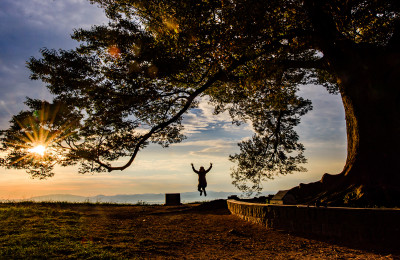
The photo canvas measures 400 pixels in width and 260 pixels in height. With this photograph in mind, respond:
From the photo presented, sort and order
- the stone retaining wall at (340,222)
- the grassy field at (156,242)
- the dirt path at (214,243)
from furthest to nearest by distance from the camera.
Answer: the stone retaining wall at (340,222)
the dirt path at (214,243)
the grassy field at (156,242)

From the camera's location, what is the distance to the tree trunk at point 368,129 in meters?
8.20

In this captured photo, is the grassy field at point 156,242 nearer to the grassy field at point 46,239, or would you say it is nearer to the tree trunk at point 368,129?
the grassy field at point 46,239

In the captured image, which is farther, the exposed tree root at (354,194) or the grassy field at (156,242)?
the exposed tree root at (354,194)

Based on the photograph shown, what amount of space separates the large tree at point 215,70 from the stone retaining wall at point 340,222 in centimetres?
150

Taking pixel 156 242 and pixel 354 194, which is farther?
pixel 354 194

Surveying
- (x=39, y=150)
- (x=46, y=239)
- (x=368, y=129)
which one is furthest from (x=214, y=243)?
(x=39, y=150)

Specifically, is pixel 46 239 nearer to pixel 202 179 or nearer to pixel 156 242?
pixel 156 242

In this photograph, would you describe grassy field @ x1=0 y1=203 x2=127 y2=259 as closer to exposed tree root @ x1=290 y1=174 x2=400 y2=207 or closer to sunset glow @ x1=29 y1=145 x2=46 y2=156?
sunset glow @ x1=29 y1=145 x2=46 y2=156

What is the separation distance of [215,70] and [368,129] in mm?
6094

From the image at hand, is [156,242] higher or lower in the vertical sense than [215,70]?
lower

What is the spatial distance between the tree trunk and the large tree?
3 cm

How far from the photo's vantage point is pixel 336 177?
9484mm

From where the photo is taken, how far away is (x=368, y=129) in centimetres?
888

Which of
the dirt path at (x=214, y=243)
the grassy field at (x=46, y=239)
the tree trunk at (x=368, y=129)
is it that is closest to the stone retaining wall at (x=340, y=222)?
the dirt path at (x=214, y=243)
